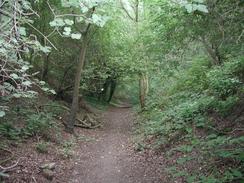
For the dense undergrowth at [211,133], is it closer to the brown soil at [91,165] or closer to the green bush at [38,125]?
the brown soil at [91,165]

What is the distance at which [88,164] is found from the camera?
33.3 ft

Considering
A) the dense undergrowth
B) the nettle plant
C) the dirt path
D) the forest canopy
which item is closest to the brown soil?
the dirt path

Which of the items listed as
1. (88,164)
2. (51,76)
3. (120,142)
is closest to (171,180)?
(88,164)

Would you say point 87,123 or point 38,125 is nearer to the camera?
point 38,125

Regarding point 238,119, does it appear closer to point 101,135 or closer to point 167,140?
point 167,140

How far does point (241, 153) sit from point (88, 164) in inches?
229

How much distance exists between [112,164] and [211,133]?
3.61m

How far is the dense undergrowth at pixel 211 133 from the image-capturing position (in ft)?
19.7

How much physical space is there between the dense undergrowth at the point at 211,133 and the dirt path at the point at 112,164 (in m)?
0.74

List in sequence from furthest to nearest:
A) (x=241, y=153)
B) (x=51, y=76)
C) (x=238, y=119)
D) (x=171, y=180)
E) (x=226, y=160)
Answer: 1. (x=51, y=76)
2. (x=238, y=119)
3. (x=171, y=180)
4. (x=226, y=160)
5. (x=241, y=153)

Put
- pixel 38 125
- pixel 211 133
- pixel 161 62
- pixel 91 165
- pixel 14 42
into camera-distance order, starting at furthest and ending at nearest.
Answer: pixel 161 62, pixel 38 125, pixel 91 165, pixel 211 133, pixel 14 42

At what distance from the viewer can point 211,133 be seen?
26.5ft

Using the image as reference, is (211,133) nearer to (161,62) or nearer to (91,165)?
(91,165)

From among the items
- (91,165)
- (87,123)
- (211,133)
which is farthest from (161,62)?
(211,133)
